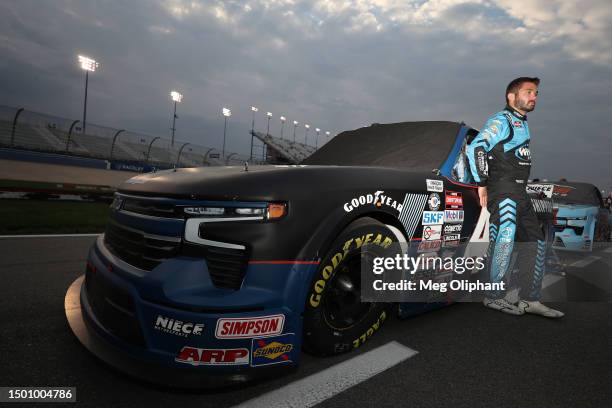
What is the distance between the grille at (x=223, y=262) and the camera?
1489 millimetres

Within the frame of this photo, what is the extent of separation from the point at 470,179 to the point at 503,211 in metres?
0.34

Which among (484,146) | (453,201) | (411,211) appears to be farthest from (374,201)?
(484,146)

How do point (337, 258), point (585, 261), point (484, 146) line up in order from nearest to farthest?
1. point (337, 258)
2. point (484, 146)
3. point (585, 261)

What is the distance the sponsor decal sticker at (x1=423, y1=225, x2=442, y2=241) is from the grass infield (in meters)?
5.58

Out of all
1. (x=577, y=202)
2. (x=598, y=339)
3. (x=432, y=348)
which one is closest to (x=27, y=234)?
(x=432, y=348)

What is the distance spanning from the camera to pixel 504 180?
8.79 ft

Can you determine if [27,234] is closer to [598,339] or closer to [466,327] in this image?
[466,327]

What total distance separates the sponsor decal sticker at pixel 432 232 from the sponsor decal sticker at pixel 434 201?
0.12 metres

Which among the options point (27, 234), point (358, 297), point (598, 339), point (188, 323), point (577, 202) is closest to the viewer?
point (188, 323)

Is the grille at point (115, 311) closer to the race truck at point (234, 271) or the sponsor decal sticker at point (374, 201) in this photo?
the race truck at point (234, 271)

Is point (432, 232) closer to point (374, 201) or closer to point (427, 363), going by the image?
point (374, 201)

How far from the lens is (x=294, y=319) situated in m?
1.57

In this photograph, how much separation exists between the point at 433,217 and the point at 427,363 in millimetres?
877

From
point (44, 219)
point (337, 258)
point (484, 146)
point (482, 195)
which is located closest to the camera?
point (337, 258)
